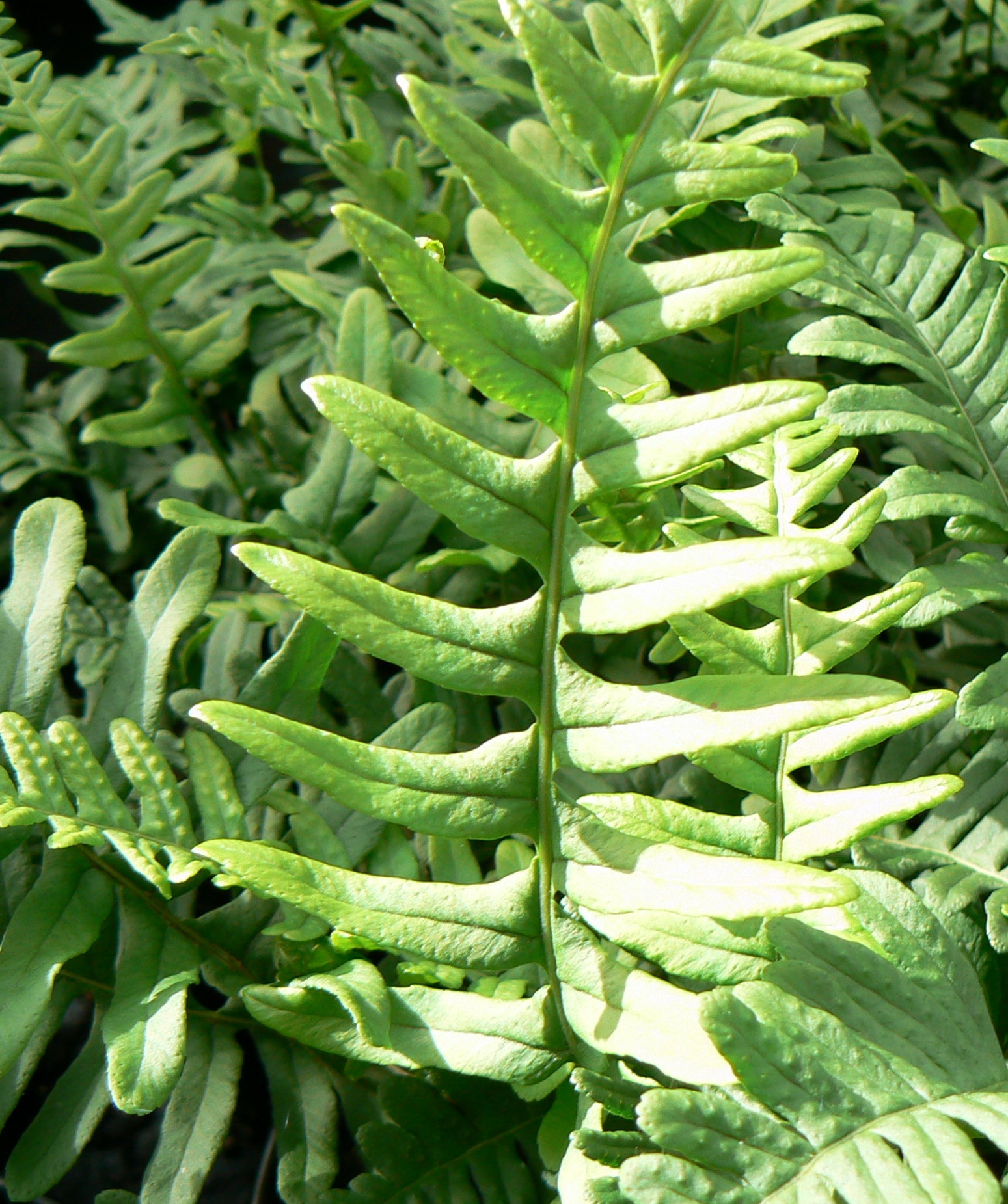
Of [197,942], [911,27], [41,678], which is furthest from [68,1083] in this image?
[911,27]

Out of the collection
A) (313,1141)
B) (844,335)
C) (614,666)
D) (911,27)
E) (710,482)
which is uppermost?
(911,27)

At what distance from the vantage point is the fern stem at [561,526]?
1.17 ft

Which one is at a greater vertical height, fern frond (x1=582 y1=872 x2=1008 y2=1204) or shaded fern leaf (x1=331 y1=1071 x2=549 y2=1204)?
fern frond (x1=582 y1=872 x2=1008 y2=1204)

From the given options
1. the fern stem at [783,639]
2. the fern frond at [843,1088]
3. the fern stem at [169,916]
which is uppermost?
the fern stem at [783,639]

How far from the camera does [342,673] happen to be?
653mm

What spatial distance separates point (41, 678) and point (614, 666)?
1.15 feet

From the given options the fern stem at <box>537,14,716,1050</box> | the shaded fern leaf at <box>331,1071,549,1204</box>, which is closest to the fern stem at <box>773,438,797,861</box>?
the fern stem at <box>537,14,716,1050</box>

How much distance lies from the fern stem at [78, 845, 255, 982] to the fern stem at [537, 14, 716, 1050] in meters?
0.20

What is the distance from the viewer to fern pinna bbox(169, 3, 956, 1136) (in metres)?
0.36

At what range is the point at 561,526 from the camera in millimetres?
408

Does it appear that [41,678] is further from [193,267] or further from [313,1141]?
[193,267]

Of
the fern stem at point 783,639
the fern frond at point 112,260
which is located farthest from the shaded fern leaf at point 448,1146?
the fern frond at point 112,260

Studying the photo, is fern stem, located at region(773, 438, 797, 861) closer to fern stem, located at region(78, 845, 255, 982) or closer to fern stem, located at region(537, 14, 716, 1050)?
fern stem, located at region(537, 14, 716, 1050)

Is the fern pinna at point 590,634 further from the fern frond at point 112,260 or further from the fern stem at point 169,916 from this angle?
the fern frond at point 112,260
